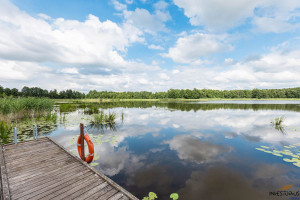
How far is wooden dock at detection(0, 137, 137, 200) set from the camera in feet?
10.5

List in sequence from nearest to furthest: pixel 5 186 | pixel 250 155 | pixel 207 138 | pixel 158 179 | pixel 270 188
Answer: pixel 5 186 → pixel 270 188 → pixel 158 179 → pixel 250 155 → pixel 207 138

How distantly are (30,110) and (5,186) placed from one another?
1555 cm

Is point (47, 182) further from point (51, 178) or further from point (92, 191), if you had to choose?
point (92, 191)

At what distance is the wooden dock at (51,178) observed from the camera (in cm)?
319

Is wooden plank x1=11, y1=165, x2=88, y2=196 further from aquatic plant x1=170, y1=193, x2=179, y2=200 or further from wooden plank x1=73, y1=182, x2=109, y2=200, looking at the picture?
aquatic plant x1=170, y1=193, x2=179, y2=200

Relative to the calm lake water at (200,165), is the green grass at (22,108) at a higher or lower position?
higher

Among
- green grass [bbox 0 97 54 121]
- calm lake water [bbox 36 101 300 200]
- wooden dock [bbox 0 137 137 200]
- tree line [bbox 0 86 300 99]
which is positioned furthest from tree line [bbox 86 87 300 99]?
wooden dock [bbox 0 137 137 200]

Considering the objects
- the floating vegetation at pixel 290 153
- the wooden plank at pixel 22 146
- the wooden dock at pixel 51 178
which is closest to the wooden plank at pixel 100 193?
the wooden dock at pixel 51 178

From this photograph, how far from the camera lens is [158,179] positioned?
4719 millimetres

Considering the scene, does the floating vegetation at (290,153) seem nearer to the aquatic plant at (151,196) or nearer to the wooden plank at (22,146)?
the aquatic plant at (151,196)

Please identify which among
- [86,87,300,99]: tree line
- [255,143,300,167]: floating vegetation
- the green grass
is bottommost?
[255,143,300,167]: floating vegetation

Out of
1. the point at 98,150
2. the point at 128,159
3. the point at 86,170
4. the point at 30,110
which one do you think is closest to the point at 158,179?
the point at 128,159

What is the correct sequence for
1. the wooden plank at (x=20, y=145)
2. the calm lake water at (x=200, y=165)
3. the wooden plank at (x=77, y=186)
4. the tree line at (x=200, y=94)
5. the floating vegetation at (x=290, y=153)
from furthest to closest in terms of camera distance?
the tree line at (x=200, y=94), the wooden plank at (x=20, y=145), the floating vegetation at (x=290, y=153), the calm lake water at (x=200, y=165), the wooden plank at (x=77, y=186)

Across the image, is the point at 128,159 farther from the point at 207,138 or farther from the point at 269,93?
the point at 269,93
